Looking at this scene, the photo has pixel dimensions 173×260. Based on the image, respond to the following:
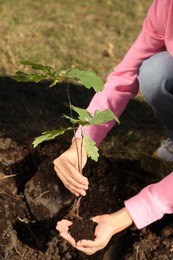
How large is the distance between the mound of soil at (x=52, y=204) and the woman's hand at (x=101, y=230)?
180 mm

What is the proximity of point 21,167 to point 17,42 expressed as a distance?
1621 millimetres

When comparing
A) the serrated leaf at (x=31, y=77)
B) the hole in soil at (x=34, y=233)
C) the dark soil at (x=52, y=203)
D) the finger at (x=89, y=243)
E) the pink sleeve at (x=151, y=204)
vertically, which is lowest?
the hole in soil at (x=34, y=233)

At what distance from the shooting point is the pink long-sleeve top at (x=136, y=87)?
5.50 ft

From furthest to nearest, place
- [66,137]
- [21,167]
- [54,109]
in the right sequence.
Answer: [54,109]
[66,137]
[21,167]

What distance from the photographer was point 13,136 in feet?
7.92

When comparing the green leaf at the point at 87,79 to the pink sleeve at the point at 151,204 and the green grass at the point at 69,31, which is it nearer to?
the pink sleeve at the point at 151,204

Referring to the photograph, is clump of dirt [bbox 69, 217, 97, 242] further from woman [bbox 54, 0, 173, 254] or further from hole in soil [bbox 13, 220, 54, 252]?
hole in soil [bbox 13, 220, 54, 252]

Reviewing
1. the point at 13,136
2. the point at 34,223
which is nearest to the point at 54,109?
the point at 13,136

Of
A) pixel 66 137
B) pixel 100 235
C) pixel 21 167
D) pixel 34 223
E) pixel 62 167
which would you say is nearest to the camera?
pixel 100 235

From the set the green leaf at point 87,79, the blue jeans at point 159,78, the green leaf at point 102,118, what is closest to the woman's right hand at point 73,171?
the green leaf at point 102,118

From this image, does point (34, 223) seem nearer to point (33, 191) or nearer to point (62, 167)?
point (33, 191)

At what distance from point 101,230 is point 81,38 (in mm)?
2229

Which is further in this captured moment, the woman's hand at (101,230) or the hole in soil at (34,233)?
the hole in soil at (34,233)

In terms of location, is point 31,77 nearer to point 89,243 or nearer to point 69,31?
point 89,243
